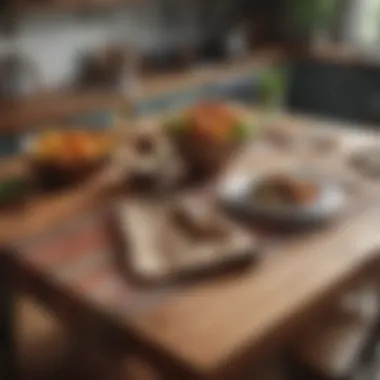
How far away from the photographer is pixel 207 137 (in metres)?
1.89

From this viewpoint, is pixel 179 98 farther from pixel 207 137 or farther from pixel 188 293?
pixel 188 293

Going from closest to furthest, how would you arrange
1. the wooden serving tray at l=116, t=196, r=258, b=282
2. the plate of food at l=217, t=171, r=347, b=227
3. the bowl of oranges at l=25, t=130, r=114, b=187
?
the wooden serving tray at l=116, t=196, r=258, b=282
the plate of food at l=217, t=171, r=347, b=227
the bowl of oranges at l=25, t=130, r=114, b=187

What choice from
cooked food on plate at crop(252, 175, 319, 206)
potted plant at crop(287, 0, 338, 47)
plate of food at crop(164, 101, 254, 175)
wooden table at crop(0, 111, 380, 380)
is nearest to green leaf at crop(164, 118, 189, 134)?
plate of food at crop(164, 101, 254, 175)

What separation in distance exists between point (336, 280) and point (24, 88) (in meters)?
2.14

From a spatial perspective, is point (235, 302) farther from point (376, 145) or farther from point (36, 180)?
point (376, 145)

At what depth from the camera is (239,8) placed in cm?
425

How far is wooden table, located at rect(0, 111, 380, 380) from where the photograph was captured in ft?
3.94

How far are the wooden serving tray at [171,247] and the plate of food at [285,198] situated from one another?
0.08m

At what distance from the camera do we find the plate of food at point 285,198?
66.1 inches

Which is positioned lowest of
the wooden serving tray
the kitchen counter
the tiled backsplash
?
the tiled backsplash

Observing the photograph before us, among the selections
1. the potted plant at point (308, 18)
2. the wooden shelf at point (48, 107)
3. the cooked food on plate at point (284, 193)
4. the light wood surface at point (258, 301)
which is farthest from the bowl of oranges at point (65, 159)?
the potted plant at point (308, 18)

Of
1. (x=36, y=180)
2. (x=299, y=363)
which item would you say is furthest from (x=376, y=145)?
(x=36, y=180)

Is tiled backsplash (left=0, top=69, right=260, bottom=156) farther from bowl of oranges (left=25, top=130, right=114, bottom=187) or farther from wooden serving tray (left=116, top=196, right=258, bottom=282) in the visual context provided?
wooden serving tray (left=116, top=196, right=258, bottom=282)

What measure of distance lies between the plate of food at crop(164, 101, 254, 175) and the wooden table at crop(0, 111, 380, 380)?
36 cm
